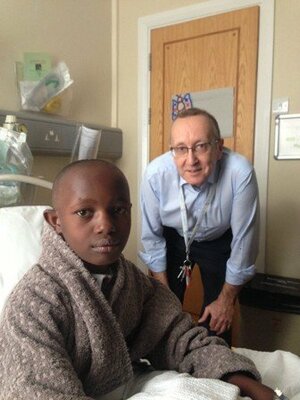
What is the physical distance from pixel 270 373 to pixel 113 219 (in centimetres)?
62

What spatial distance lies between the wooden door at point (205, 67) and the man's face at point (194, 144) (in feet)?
3.33

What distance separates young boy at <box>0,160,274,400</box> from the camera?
2.31ft

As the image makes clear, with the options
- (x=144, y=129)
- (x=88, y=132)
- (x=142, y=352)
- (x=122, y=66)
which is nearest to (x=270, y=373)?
(x=142, y=352)

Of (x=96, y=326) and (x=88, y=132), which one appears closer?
(x=96, y=326)

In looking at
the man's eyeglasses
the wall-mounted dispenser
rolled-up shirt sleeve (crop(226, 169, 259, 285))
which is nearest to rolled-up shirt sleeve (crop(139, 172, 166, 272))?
the man's eyeglasses

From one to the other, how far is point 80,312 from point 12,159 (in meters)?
1.00

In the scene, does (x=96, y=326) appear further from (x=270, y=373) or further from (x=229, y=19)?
(x=229, y=19)

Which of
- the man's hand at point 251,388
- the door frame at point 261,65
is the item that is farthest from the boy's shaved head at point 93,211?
the door frame at point 261,65

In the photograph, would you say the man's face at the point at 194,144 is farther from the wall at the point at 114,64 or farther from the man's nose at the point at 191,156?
the wall at the point at 114,64

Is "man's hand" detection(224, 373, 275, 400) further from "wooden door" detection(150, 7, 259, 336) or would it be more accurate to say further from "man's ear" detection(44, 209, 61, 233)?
"wooden door" detection(150, 7, 259, 336)

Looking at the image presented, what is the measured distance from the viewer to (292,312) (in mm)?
2135

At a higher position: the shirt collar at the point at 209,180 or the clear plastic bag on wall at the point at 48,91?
the clear plastic bag on wall at the point at 48,91

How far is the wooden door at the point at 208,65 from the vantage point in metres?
2.43

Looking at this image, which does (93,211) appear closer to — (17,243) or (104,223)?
(104,223)
